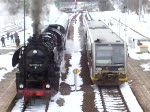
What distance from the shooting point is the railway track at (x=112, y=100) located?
15.7m

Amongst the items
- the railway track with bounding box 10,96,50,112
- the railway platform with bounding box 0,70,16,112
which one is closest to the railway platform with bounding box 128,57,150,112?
the railway track with bounding box 10,96,50,112

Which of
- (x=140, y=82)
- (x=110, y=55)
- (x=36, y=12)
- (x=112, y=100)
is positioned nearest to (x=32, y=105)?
(x=112, y=100)

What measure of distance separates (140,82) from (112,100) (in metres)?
3.72

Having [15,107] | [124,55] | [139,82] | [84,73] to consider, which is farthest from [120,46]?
[15,107]

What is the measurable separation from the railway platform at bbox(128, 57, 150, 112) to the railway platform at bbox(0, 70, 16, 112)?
5.80m

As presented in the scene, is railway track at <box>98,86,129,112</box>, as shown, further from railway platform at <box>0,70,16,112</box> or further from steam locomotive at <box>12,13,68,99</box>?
railway platform at <box>0,70,16,112</box>

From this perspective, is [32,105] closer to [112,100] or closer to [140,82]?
[112,100]

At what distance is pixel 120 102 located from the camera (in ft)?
54.9

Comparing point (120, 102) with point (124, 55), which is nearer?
point (120, 102)

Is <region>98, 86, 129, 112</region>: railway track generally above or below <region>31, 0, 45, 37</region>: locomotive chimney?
below

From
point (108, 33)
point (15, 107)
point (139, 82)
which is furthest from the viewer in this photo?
point (108, 33)

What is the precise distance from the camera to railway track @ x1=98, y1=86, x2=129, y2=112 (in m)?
15.7

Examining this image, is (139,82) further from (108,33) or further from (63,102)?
(63,102)

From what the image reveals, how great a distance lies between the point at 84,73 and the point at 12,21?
4891cm
